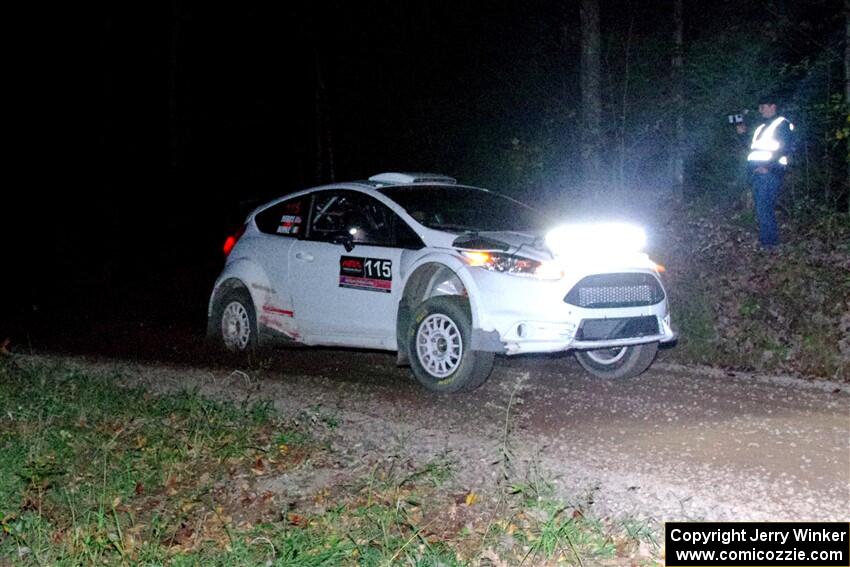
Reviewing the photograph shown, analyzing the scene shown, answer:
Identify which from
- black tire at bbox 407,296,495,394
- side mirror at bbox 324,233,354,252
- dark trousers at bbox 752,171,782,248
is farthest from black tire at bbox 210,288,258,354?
dark trousers at bbox 752,171,782,248

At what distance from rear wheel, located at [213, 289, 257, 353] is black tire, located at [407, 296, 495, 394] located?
2.36m

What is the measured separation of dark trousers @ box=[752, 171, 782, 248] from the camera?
36.6 ft

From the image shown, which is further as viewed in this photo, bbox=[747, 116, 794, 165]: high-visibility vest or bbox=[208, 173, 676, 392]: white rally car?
bbox=[747, 116, 794, 165]: high-visibility vest

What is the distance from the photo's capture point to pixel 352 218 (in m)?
9.39

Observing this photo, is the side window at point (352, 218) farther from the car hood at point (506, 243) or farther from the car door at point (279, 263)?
the car hood at point (506, 243)

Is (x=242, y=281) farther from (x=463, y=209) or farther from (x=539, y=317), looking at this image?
(x=539, y=317)

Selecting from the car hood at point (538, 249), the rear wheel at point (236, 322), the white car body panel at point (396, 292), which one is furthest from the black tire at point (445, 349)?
the rear wheel at point (236, 322)

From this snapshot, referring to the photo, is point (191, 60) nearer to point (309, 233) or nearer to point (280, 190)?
point (280, 190)

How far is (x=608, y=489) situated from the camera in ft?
18.6

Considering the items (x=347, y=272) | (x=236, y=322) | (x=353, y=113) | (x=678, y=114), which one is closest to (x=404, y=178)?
(x=347, y=272)

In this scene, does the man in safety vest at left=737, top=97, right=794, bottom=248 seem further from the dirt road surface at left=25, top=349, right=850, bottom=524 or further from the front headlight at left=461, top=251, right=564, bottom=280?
the front headlight at left=461, top=251, right=564, bottom=280

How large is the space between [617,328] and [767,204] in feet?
14.1

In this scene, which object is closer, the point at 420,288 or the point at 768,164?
the point at 420,288

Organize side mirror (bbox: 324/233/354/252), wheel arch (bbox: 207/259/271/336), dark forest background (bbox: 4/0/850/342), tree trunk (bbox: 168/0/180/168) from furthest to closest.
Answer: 1. tree trunk (bbox: 168/0/180/168)
2. dark forest background (bbox: 4/0/850/342)
3. wheel arch (bbox: 207/259/271/336)
4. side mirror (bbox: 324/233/354/252)
